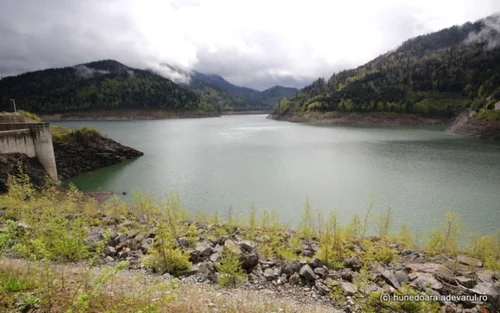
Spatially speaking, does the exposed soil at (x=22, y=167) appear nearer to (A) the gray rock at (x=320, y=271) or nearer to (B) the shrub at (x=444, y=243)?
(A) the gray rock at (x=320, y=271)

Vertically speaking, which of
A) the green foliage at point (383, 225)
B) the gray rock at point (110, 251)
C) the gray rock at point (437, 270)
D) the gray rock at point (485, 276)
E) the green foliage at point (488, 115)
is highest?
the green foliage at point (488, 115)

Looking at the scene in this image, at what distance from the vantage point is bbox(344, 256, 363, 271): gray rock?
10.7m

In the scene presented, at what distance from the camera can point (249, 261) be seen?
10.0m

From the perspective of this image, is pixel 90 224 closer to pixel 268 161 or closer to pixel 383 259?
pixel 383 259

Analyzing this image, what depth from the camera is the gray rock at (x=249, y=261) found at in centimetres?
992

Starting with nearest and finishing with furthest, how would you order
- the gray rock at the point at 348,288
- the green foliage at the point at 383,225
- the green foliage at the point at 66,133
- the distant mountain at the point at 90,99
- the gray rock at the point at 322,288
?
1. the gray rock at the point at 348,288
2. the gray rock at the point at 322,288
3. the green foliage at the point at 383,225
4. the green foliage at the point at 66,133
5. the distant mountain at the point at 90,99

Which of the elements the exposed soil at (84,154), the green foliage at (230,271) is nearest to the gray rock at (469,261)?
the green foliage at (230,271)

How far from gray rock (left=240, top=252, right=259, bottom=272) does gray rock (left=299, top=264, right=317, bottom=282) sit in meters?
1.61

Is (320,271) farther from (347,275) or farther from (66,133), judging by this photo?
(66,133)

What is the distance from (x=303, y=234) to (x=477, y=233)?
11139 millimetres

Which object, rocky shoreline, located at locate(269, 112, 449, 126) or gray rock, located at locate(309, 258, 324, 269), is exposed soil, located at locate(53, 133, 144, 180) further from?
rocky shoreline, located at locate(269, 112, 449, 126)

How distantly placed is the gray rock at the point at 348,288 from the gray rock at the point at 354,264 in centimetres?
175

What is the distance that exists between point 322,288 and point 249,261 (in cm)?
256

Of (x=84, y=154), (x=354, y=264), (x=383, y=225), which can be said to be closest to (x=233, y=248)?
(x=354, y=264)
